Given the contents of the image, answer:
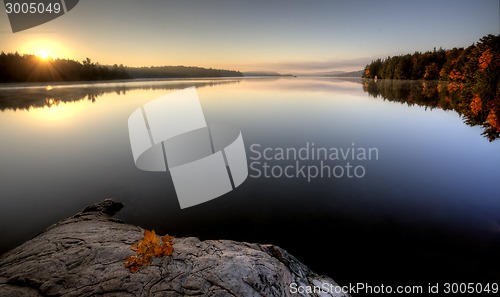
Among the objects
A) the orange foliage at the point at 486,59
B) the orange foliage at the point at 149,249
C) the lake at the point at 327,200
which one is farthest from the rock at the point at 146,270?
the orange foliage at the point at 486,59

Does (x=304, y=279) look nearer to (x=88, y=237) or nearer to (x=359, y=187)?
(x=88, y=237)

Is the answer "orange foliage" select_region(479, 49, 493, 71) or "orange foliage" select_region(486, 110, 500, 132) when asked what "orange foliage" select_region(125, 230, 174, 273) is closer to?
"orange foliage" select_region(486, 110, 500, 132)

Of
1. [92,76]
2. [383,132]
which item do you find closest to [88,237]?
[383,132]

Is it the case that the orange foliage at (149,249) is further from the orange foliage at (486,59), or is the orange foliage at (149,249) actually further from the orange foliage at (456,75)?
the orange foliage at (456,75)

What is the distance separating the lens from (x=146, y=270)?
17.9ft

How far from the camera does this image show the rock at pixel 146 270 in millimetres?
4980

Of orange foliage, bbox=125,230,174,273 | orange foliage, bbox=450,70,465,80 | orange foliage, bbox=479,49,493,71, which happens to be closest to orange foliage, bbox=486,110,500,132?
orange foliage, bbox=479,49,493,71

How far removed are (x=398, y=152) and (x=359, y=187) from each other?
863 centimetres

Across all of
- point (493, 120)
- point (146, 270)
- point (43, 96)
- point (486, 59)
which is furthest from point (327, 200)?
point (43, 96)

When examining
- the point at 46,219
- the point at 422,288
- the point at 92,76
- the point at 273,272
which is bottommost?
the point at 422,288

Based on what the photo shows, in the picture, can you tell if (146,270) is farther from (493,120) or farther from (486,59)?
(486,59)

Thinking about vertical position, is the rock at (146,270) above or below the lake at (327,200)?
above

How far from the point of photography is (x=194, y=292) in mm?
4906

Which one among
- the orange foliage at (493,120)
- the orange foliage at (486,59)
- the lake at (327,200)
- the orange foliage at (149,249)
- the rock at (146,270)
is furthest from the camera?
the orange foliage at (486,59)
